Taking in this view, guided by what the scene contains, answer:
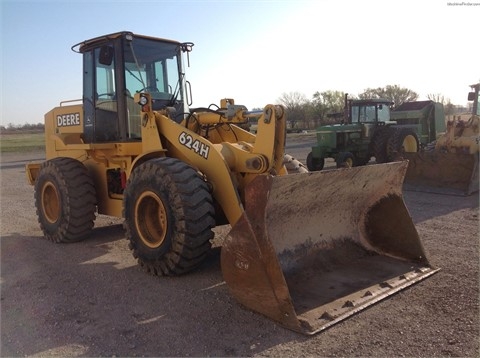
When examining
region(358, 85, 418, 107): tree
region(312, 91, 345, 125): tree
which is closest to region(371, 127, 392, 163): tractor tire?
region(312, 91, 345, 125): tree

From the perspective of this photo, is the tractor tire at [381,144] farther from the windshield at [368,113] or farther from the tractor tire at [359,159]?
→ the windshield at [368,113]

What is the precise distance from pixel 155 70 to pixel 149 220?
7.87 ft

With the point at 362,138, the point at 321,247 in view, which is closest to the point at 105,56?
the point at 321,247

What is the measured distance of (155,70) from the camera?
6.47 m

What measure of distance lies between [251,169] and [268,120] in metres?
0.55

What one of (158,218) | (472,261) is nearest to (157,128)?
(158,218)

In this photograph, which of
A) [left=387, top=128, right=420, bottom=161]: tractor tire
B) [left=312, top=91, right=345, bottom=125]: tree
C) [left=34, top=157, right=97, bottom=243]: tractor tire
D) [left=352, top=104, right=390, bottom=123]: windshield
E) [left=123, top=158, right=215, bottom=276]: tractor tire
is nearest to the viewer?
[left=123, top=158, right=215, bottom=276]: tractor tire

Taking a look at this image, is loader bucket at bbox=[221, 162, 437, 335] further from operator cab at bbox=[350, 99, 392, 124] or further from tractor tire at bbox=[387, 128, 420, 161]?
operator cab at bbox=[350, 99, 392, 124]

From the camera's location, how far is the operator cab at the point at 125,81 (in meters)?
6.09

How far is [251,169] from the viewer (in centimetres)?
486

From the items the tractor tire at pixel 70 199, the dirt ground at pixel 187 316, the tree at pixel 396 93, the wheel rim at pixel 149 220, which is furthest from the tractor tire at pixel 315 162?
the tree at pixel 396 93

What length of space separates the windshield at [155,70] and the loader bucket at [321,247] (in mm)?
2784

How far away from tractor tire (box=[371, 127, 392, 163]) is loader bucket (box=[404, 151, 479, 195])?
10.7ft

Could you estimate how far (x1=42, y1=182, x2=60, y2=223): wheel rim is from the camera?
6926 mm
